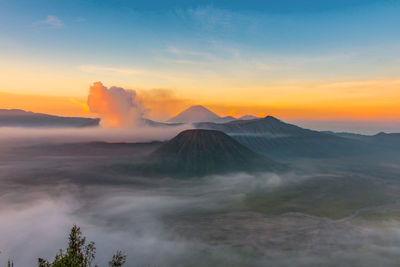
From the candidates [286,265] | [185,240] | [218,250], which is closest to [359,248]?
[286,265]

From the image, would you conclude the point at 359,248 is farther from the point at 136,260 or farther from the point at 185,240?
the point at 136,260

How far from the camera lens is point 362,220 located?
164 meters

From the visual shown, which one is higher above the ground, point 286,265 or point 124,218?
point 286,265

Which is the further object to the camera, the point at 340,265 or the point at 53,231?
the point at 53,231

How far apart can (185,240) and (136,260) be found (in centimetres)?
2851

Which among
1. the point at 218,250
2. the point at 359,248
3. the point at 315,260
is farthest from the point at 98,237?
the point at 359,248

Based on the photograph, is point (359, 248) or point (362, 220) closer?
point (359, 248)

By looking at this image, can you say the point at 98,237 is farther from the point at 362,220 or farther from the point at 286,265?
the point at 362,220

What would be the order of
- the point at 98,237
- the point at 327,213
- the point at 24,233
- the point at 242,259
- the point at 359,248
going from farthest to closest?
the point at 327,213, the point at 24,233, the point at 98,237, the point at 359,248, the point at 242,259

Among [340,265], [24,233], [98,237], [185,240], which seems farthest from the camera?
[24,233]

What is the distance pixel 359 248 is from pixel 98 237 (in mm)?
142875

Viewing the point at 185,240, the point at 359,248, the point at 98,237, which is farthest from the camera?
the point at 98,237

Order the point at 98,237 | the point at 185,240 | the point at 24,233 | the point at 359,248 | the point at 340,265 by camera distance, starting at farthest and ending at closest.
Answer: the point at 24,233
the point at 98,237
the point at 185,240
the point at 359,248
the point at 340,265

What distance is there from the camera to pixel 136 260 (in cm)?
11919
